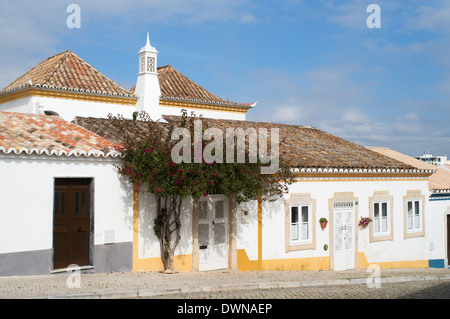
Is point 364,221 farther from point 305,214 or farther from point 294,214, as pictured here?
point 294,214

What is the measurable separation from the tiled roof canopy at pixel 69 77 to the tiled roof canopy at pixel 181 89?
2838 millimetres

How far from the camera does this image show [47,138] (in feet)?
42.1

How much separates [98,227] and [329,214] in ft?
26.0

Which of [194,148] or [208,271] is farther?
[208,271]

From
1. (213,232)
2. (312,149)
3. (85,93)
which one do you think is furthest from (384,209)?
(85,93)

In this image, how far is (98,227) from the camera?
12766mm

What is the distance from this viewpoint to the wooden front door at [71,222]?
12273 mm

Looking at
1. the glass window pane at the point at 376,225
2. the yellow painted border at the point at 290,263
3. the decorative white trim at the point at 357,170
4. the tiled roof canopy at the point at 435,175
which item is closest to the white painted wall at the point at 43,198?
the yellow painted border at the point at 290,263

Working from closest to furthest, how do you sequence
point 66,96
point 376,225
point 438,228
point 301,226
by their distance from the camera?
point 301,226 → point 376,225 → point 66,96 → point 438,228

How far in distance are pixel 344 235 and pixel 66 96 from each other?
11.9m

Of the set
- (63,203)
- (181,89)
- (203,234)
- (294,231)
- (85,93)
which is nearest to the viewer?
(63,203)

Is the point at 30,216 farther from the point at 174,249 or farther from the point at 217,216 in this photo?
the point at 217,216

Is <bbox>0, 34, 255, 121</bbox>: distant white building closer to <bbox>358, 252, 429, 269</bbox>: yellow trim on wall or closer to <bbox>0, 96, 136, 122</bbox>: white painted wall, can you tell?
<bbox>0, 96, 136, 122</bbox>: white painted wall
